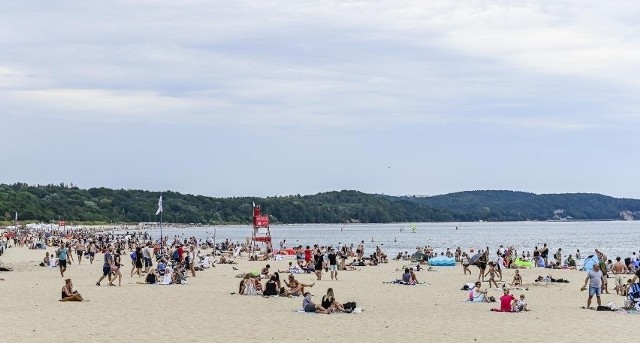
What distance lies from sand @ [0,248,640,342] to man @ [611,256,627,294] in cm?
110

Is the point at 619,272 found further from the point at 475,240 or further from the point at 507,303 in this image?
the point at 475,240

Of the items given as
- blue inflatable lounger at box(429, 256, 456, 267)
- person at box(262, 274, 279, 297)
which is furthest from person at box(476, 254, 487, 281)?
blue inflatable lounger at box(429, 256, 456, 267)

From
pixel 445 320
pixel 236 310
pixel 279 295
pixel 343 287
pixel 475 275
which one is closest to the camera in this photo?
pixel 445 320

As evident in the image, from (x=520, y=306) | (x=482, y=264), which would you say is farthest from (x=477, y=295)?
(x=482, y=264)

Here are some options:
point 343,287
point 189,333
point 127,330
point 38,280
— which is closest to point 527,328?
point 189,333

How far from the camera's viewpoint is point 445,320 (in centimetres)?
1809

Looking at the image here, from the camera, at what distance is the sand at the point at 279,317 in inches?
596

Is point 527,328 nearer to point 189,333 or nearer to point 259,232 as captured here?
point 189,333

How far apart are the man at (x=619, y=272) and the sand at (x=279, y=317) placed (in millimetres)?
1104

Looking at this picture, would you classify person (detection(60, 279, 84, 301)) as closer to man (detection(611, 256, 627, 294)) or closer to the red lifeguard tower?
man (detection(611, 256, 627, 294))

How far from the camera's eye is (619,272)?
2997 cm

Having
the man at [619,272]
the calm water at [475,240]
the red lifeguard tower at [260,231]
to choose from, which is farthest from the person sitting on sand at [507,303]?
the calm water at [475,240]

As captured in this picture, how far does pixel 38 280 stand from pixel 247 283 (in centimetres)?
859

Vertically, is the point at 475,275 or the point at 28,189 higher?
the point at 28,189
